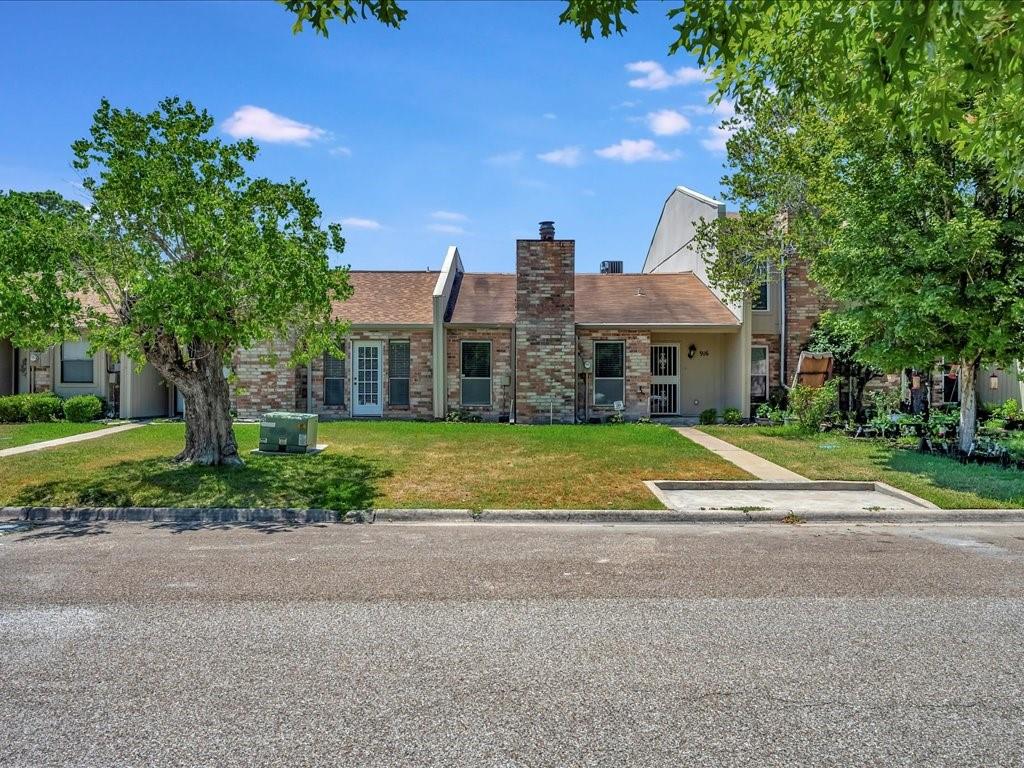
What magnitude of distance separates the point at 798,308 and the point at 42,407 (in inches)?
825

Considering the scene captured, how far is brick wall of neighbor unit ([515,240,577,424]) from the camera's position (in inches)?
739

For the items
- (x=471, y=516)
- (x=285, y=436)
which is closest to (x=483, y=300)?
(x=285, y=436)

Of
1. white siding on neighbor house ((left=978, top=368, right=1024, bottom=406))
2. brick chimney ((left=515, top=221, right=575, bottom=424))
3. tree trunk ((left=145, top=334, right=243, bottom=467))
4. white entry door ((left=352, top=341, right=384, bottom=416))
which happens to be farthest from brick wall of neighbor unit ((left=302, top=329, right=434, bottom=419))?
white siding on neighbor house ((left=978, top=368, right=1024, bottom=406))

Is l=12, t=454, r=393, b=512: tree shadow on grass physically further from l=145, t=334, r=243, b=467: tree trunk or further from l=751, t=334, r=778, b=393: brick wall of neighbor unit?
l=751, t=334, r=778, b=393: brick wall of neighbor unit

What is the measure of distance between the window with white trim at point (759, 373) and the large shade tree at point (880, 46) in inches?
561

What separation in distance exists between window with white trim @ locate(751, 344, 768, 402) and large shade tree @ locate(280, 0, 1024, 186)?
14243mm

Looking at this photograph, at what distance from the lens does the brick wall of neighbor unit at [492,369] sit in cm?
1941

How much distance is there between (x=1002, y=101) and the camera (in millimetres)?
5816

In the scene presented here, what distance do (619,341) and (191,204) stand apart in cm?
1226

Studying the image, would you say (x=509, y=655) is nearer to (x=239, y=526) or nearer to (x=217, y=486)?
(x=239, y=526)

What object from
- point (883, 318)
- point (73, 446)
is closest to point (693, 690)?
point (883, 318)

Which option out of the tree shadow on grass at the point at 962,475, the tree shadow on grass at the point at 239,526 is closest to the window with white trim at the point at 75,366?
the tree shadow on grass at the point at 239,526

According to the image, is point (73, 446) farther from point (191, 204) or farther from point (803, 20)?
point (803, 20)

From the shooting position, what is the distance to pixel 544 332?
1881 cm
